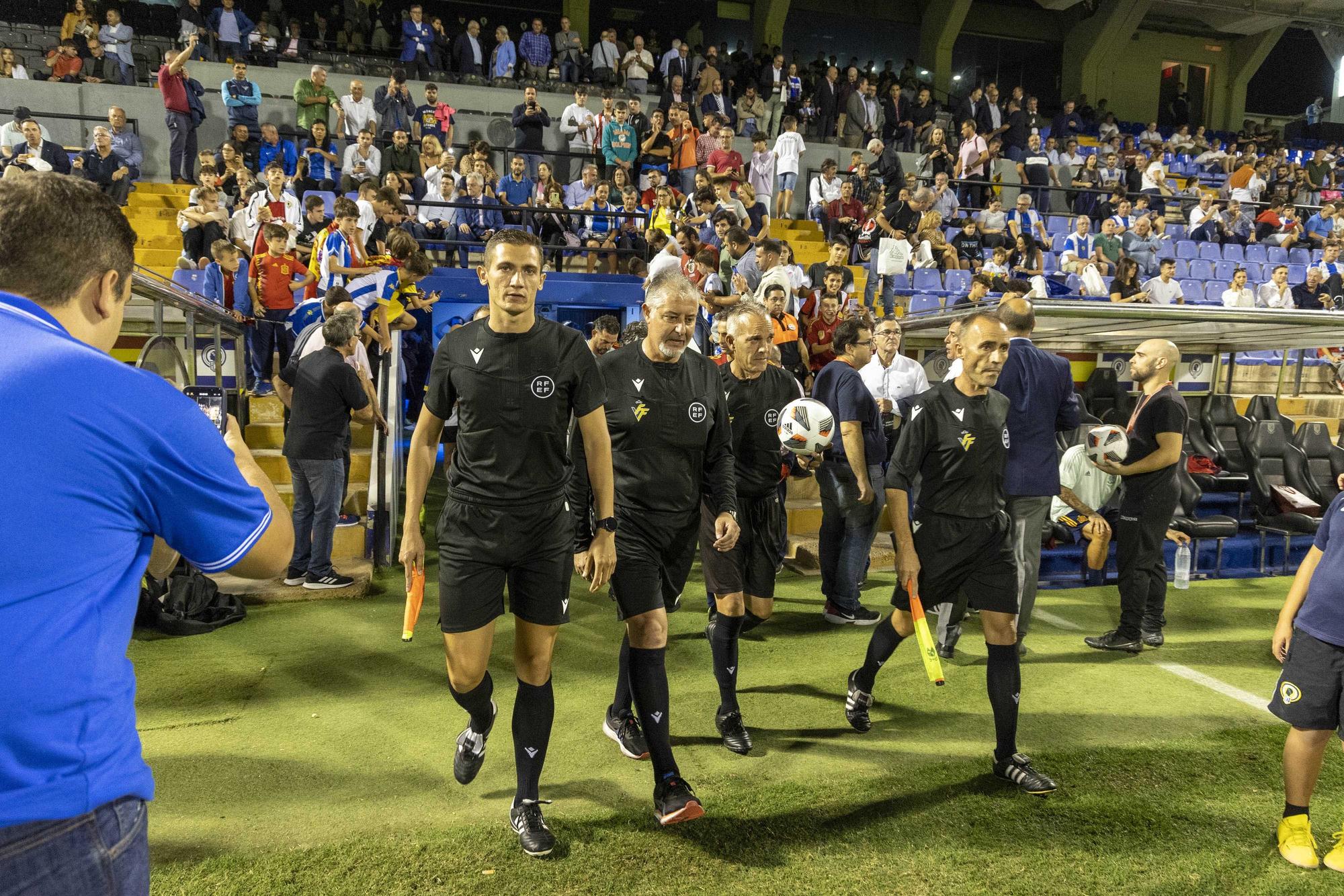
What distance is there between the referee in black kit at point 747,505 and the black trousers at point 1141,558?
230 centimetres

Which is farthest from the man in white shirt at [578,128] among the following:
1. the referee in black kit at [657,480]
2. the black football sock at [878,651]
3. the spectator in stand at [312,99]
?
the black football sock at [878,651]

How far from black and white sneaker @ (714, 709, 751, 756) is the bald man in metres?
2.64

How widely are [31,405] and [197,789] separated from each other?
2.76 meters

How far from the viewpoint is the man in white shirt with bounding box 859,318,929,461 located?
6.58 metres

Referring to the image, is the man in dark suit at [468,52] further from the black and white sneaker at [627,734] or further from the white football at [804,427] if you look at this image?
the black and white sneaker at [627,734]

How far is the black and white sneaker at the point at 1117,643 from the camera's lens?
5211mm

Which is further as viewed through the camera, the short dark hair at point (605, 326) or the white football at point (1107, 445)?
the short dark hair at point (605, 326)

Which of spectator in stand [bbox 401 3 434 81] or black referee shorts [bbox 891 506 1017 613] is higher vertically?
spectator in stand [bbox 401 3 434 81]

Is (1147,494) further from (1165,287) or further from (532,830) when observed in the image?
(1165,287)

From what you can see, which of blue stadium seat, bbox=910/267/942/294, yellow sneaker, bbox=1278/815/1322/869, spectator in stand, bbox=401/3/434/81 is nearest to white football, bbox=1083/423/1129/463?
yellow sneaker, bbox=1278/815/1322/869

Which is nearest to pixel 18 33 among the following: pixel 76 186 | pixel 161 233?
pixel 161 233

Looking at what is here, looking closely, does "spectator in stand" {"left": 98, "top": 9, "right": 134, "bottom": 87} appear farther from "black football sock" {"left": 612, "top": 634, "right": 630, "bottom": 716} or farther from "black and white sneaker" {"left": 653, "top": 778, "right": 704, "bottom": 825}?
"black and white sneaker" {"left": 653, "top": 778, "right": 704, "bottom": 825}

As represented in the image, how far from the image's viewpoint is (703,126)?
14.9 m

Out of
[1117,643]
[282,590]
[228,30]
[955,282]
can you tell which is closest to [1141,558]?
[1117,643]
